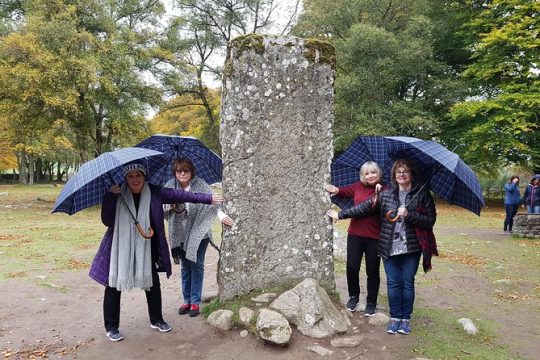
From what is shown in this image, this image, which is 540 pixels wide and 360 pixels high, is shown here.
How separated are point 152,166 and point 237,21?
2633 cm

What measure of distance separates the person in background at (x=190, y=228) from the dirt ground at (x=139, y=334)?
1.54ft

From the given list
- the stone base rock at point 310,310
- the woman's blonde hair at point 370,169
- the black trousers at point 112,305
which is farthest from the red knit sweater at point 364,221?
the black trousers at point 112,305

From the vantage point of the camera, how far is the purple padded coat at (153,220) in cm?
456

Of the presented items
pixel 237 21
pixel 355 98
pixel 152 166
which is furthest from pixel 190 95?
pixel 152 166

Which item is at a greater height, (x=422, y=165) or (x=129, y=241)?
(x=422, y=165)

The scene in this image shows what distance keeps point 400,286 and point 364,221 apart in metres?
0.88

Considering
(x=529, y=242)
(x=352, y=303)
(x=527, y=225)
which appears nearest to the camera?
(x=352, y=303)

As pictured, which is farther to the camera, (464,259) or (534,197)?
(534,197)

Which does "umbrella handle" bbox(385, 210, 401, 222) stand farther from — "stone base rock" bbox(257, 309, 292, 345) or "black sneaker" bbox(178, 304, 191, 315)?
"black sneaker" bbox(178, 304, 191, 315)

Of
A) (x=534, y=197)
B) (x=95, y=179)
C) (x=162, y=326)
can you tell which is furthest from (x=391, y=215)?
(x=534, y=197)

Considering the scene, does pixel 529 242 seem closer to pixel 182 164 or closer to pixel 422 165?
pixel 422 165

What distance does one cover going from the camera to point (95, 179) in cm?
469

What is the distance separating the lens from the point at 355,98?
23156 millimetres

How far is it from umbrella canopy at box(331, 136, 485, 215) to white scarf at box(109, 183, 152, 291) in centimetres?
255
